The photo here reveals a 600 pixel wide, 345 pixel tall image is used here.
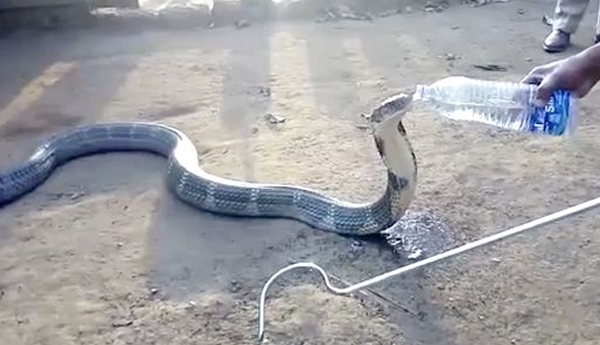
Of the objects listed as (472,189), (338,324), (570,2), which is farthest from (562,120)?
(570,2)

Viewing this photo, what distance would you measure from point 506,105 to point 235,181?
154 centimetres

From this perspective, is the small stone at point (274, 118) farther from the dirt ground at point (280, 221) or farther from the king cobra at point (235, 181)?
the king cobra at point (235, 181)

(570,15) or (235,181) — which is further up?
(570,15)

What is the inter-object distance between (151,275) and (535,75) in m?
1.51

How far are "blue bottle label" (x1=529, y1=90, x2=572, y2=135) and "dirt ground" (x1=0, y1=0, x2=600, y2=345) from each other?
665 mm

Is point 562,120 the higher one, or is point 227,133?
point 562,120

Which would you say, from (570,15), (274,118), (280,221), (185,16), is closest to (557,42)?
(570,15)

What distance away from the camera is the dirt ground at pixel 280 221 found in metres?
2.66

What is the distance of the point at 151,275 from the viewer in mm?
2979

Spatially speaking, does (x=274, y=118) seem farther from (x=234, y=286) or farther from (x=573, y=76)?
(x=573, y=76)

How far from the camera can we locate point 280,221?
3.33 m

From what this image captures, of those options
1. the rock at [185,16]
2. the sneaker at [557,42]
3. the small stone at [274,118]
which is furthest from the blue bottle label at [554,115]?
the rock at [185,16]

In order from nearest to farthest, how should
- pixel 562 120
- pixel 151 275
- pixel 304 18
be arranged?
1. pixel 562 120
2. pixel 151 275
3. pixel 304 18

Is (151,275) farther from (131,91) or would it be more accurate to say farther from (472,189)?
(131,91)
